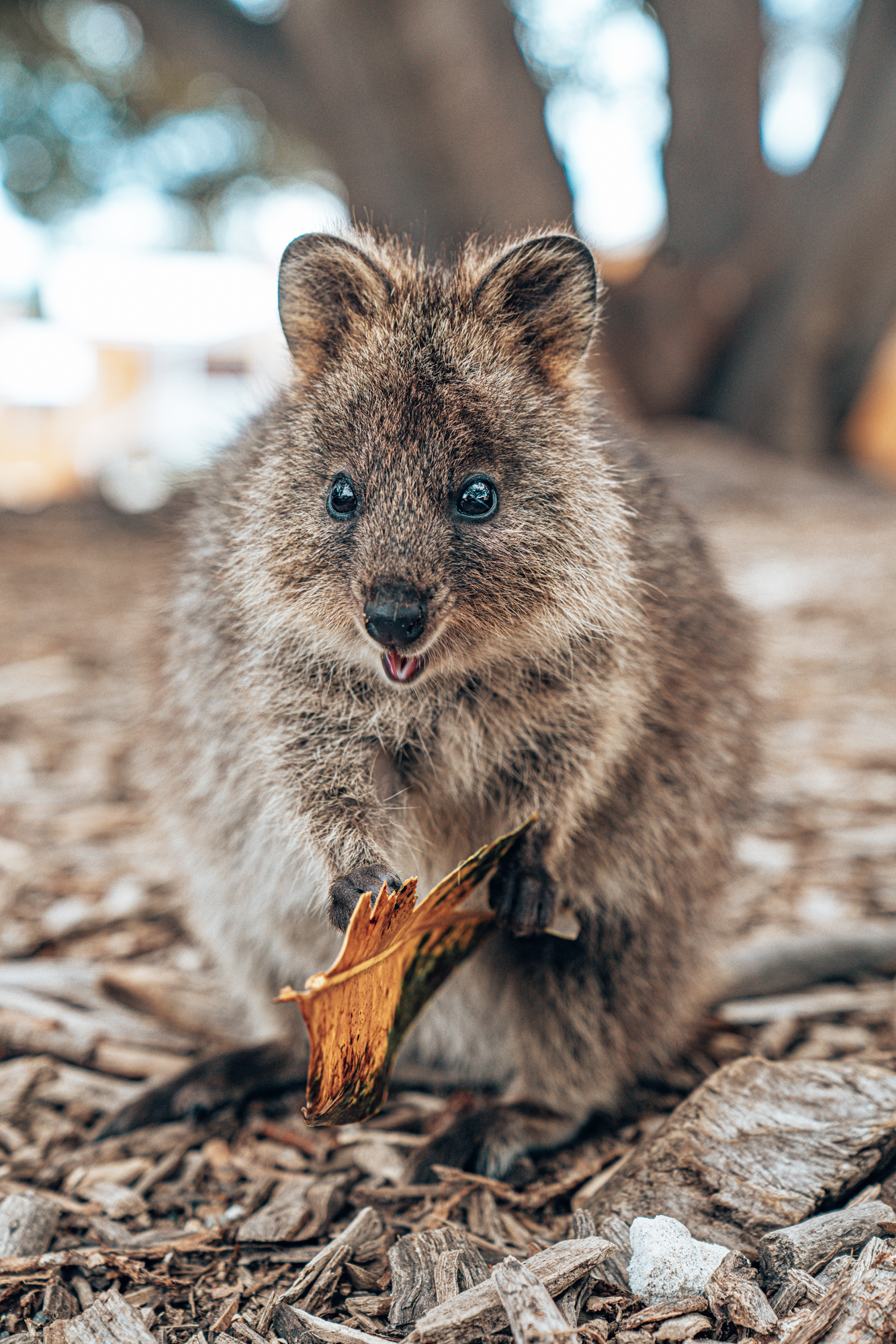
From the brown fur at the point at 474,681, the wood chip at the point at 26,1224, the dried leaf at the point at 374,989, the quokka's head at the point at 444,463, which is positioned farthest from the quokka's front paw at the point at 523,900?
the wood chip at the point at 26,1224

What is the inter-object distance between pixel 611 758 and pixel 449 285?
1179 mm

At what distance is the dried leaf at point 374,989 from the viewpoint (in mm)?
1807

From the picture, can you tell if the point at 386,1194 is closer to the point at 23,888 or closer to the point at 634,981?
the point at 634,981

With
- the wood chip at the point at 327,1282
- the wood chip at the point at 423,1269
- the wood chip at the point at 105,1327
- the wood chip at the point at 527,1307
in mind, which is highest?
the wood chip at the point at 527,1307

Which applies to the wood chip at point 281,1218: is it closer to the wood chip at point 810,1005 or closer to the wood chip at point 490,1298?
the wood chip at point 490,1298

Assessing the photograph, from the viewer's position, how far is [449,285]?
2.45 metres

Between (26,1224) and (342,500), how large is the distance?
1.64 m

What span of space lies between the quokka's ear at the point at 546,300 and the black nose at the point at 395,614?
72 cm

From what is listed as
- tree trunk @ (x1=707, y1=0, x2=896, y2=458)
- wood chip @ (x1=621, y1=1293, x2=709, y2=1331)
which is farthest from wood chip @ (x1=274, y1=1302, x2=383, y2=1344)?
tree trunk @ (x1=707, y1=0, x2=896, y2=458)

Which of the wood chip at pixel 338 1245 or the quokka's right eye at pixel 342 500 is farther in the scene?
the quokka's right eye at pixel 342 500

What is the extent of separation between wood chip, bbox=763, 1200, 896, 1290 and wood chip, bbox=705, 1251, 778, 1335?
0.13 ft

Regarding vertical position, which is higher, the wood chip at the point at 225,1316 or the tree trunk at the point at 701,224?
the tree trunk at the point at 701,224

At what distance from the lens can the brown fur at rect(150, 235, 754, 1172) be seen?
2.31 meters

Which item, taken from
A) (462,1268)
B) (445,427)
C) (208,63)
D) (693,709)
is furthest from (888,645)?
(208,63)
